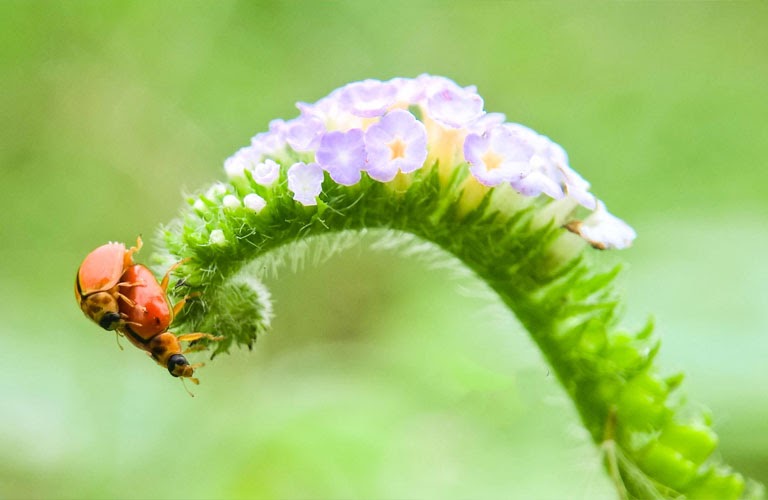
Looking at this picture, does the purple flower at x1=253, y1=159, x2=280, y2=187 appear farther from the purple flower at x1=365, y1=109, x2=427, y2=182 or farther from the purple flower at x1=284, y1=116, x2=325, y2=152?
the purple flower at x1=365, y1=109, x2=427, y2=182

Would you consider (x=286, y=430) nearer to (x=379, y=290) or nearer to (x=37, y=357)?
(x=37, y=357)

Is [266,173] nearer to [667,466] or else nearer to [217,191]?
[217,191]

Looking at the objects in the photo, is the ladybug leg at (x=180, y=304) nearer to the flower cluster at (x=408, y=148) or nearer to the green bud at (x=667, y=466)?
the flower cluster at (x=408, y=148)

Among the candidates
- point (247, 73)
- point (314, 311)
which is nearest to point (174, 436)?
point (314, 311)

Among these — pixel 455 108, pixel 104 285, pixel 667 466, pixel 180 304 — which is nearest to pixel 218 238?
pixel 180 304

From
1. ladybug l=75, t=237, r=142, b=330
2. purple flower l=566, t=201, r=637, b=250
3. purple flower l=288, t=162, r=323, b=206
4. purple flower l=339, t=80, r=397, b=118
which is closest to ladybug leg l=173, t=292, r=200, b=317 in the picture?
ladybug l=75, t=237, r=142, b=330

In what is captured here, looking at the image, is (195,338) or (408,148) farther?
(195,338)
